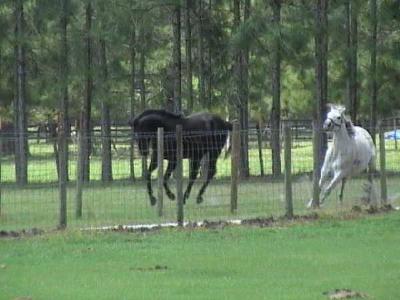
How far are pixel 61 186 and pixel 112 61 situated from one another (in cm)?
1935

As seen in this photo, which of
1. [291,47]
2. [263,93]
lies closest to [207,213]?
[291,47]

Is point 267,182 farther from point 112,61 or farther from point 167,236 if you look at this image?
point 112,61

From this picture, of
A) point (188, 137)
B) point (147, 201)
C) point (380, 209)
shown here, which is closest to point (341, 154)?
point (380, 209)

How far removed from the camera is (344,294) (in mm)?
9406

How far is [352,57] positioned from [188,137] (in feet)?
42.8

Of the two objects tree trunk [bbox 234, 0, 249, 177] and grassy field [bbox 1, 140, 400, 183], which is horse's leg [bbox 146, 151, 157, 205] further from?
tree trunk [bbox 234, 0, 249, 177]

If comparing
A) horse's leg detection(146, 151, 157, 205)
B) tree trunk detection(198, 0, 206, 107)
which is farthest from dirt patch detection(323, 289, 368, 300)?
tree trunk detection(198, 0, 206, 107)

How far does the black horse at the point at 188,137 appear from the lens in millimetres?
20828

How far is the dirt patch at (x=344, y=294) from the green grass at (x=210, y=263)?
0.35 ft

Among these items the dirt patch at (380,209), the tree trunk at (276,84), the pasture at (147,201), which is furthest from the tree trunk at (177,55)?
the dirt patch at (380,209)

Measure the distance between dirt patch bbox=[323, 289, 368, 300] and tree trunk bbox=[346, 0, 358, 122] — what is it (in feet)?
75.4

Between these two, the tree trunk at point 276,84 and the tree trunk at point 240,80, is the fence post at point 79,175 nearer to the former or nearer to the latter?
the tree trunk at point 276,84

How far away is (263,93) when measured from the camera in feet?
129

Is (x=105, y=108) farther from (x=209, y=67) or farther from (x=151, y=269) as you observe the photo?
(x=151, y=269)
